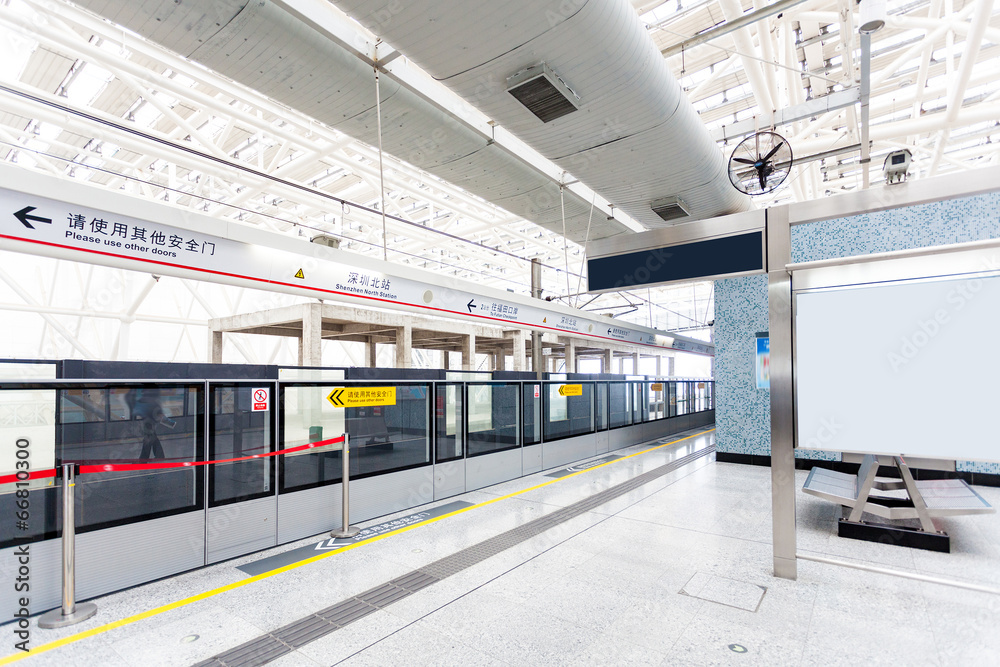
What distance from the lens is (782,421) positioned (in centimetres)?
410

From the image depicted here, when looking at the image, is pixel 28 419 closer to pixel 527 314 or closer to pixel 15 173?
pixel 15 173

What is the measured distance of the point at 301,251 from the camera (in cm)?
428

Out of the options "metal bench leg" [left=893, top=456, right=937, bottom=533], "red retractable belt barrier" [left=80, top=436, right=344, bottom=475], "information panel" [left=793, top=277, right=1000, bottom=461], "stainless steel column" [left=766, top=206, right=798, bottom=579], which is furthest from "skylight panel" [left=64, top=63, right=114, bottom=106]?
"metal bench leg" [left=893, top=456, right=937, bottom=533]

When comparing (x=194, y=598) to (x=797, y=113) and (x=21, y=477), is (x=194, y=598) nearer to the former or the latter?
(x=21, y=477)

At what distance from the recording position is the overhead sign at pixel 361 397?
552cm

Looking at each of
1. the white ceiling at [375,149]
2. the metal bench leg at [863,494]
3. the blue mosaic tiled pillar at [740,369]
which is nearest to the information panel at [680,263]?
the white ceiling at [375,149]

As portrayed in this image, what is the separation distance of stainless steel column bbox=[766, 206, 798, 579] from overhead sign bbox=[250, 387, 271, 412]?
4.71m

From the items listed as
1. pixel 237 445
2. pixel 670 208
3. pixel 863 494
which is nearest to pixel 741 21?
pixel 670 208

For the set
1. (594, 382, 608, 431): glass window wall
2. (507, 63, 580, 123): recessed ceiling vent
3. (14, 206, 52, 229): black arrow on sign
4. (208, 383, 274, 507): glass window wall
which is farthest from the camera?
(594, 382, 608, 431): glass window wall

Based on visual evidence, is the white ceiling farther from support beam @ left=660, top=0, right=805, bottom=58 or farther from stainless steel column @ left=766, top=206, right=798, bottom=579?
stainless steel column @ left=766, top=206, right=798, bottom=579

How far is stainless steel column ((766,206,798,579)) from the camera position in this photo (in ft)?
13.3

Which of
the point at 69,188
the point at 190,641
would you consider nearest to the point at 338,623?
the point at 190,641

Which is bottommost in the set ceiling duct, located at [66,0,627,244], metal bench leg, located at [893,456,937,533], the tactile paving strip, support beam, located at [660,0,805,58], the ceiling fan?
the tactile paving strip

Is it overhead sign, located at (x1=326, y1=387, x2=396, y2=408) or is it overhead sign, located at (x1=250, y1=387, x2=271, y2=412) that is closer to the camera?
overhead sign, located at (x1=250, y1=387, x2=271, y2=412)
